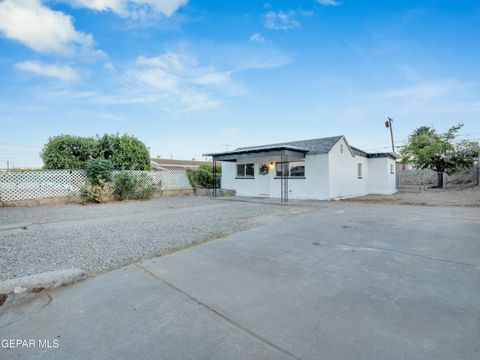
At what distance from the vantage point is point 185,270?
3.02 meters

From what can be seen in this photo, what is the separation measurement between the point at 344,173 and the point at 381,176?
174 inches

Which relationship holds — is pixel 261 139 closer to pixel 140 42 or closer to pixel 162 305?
pixel 140 42

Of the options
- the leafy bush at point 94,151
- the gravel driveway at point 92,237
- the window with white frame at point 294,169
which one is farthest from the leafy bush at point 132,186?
the window with white frame at point 294,169

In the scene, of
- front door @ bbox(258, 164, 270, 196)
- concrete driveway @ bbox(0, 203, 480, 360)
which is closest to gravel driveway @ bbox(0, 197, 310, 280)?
concrete driveway @ bbox(0, 203, 480, 360)

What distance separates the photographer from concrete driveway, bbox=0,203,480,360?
156 cm

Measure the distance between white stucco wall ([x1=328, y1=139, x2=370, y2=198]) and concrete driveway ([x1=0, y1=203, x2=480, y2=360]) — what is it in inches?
323

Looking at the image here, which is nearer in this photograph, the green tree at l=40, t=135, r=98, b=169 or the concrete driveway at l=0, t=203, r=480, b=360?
the concrete driveway at l=0, t=203, r=480, b=360

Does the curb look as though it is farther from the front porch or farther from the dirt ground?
the dirt ground

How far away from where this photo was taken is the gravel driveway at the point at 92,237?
11.1ft

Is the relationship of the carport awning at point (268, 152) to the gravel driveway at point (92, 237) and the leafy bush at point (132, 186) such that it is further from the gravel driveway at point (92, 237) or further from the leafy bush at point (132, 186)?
the gravel driveway at point (92, 237)


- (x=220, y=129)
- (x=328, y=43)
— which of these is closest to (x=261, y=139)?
(x=220, y=129)

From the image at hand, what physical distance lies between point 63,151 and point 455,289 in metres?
15.4

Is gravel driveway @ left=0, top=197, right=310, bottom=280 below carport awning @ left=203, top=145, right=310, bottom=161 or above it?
below

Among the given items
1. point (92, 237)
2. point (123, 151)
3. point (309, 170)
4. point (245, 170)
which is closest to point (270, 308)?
point (92, 237)
